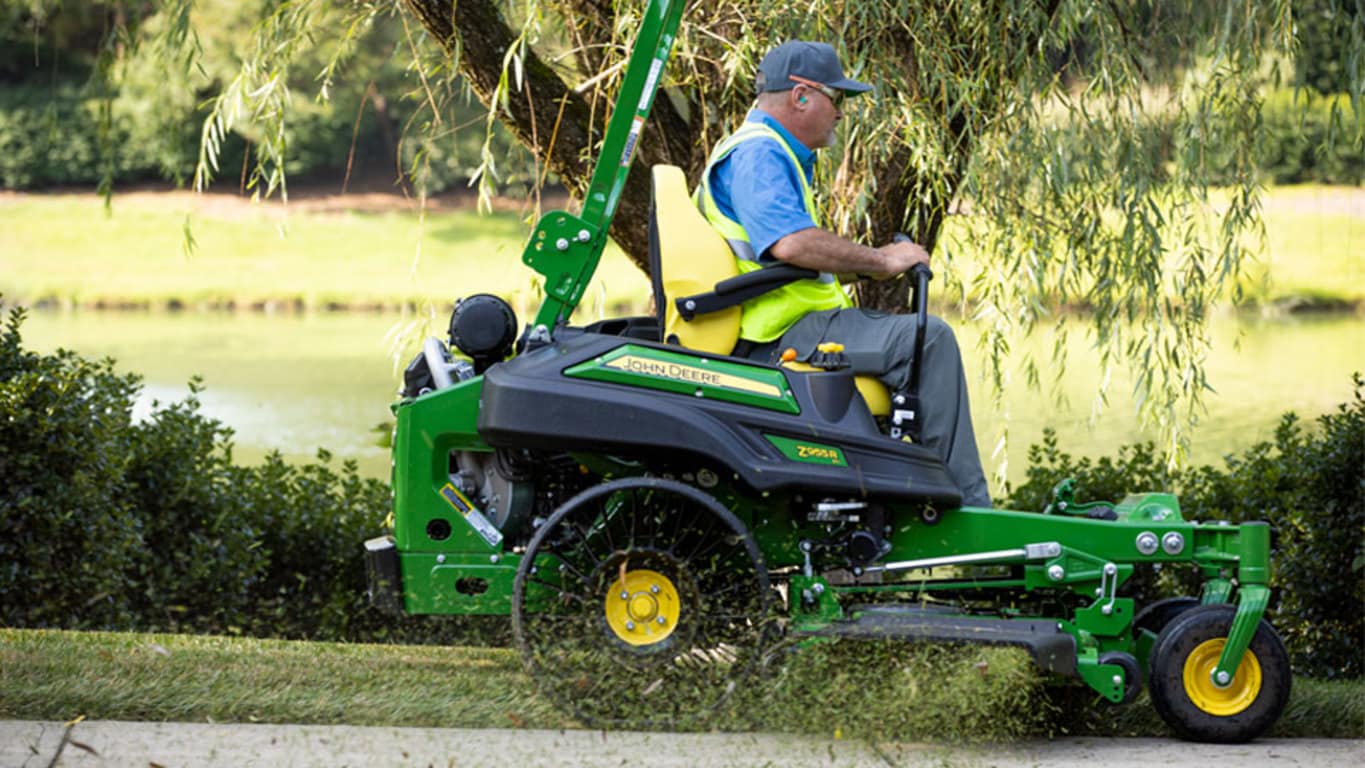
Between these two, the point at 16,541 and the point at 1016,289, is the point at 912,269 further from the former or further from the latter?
the point at 16,541

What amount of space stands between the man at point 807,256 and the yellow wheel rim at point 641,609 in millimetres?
738

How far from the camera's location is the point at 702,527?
4.28m

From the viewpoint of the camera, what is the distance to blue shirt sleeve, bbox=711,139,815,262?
4.36 meters

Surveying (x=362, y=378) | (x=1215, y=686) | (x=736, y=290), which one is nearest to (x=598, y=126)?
(x=736, y=290)

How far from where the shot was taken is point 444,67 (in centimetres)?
642

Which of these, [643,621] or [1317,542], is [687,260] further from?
[1317,542]

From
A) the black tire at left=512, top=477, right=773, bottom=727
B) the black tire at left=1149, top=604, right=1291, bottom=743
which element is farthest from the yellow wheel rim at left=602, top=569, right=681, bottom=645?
the black tire at left=1149, top=604, right=1291, bottom=743

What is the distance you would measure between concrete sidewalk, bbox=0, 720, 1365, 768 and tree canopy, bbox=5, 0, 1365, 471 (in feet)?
8.08

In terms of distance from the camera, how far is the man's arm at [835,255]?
14.2 feet

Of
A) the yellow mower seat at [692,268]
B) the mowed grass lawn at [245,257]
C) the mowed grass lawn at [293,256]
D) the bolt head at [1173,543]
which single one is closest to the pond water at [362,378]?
the mowed grass lawn at [293,256]

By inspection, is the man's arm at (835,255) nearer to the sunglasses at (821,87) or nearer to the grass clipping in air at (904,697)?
the sunglasses at (821,87)

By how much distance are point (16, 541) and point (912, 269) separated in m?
3.32

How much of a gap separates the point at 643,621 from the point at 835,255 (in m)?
1.11

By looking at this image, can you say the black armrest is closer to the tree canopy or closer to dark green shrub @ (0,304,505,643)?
the tree canopy
